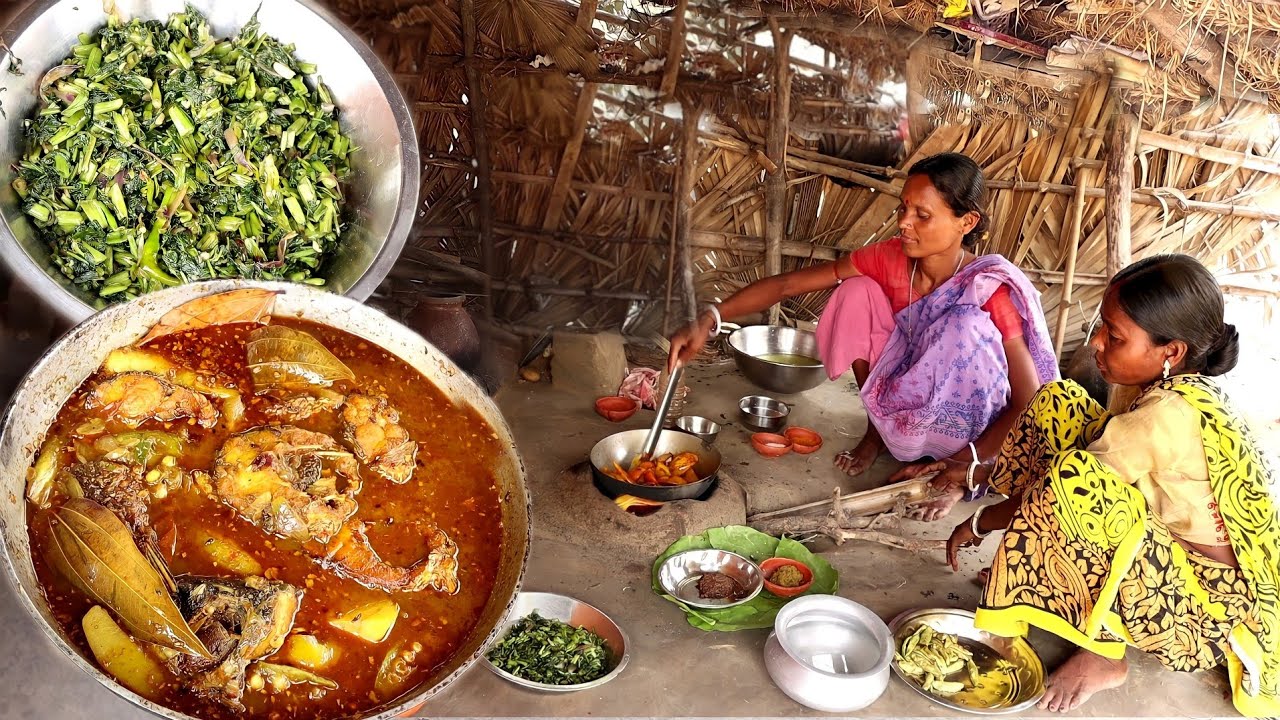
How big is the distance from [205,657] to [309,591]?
23 cm

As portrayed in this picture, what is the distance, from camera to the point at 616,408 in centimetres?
464

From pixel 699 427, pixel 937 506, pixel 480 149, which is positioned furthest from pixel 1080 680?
pixel 480 149

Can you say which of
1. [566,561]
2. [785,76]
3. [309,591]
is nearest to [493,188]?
[785,76]

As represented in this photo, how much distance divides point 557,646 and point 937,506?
A: 185cm

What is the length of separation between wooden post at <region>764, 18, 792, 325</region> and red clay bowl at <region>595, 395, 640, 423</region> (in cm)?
138

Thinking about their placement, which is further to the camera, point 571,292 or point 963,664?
point 571,292

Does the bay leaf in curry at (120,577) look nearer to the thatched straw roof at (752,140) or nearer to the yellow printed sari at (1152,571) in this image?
the yellow printed sari at (1152,571)

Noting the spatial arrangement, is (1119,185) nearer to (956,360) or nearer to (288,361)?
(956,360)

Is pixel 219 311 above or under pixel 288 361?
above

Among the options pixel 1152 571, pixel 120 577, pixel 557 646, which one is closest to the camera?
pixel 120 577

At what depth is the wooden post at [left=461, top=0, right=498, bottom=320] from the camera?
4.62m

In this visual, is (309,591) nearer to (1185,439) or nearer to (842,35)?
(1185,439)

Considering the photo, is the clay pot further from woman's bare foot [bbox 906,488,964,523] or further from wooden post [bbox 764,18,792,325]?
wooden post [bbox 764,18,792,325]

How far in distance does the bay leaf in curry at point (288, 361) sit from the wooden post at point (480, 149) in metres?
2.94
